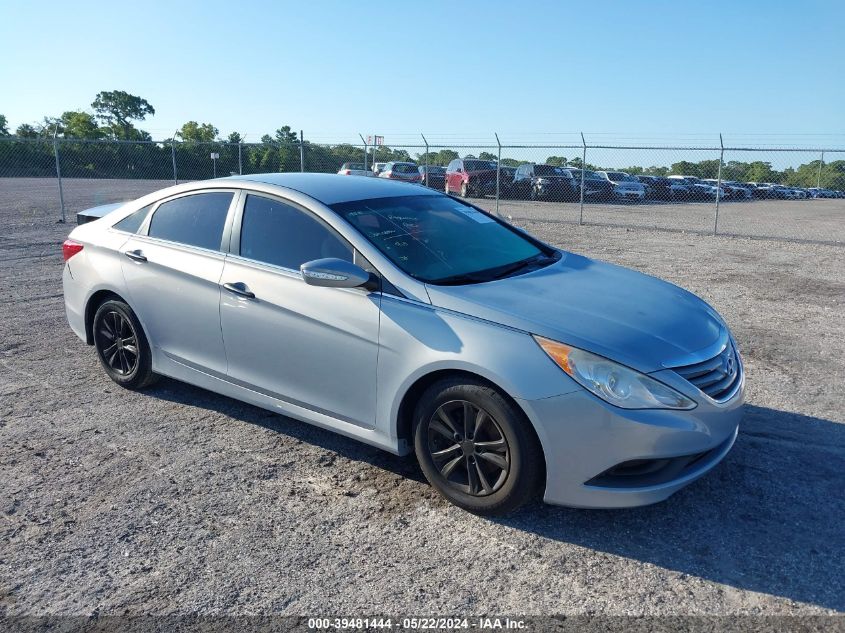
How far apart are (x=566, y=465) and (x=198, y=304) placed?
2.44 metres

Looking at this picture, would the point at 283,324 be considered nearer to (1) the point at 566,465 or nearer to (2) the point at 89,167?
(1) the point at 566,465

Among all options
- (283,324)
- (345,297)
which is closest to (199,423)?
(283,324)

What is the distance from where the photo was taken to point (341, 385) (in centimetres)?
371

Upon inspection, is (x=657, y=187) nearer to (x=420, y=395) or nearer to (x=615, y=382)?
(x=420, y=395)

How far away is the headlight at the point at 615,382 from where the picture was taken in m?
3.04

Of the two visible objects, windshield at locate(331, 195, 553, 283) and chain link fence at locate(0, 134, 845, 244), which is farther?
chain link fence at locate(0, 134, 845, 244)

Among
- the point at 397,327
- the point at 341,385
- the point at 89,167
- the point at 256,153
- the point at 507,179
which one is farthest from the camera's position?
the point at 89,167

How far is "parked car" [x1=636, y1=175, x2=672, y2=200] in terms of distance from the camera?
2911 centimetres

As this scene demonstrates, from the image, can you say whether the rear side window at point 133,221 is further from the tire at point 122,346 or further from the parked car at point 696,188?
the parked car at point 696,188

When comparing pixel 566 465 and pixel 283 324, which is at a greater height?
pixel 283 324

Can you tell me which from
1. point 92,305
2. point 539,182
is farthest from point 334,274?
point 539,182

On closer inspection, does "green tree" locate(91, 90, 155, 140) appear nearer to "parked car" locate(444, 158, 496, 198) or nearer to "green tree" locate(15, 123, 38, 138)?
"green tree" locate(15, 123, 38, 138)

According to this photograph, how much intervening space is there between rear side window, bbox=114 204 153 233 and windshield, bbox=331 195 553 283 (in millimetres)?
1669

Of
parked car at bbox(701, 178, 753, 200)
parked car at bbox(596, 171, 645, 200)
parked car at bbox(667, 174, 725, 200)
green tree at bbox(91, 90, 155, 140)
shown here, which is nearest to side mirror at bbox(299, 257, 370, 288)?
parked car at bbox(596, 171, 645, 200)
